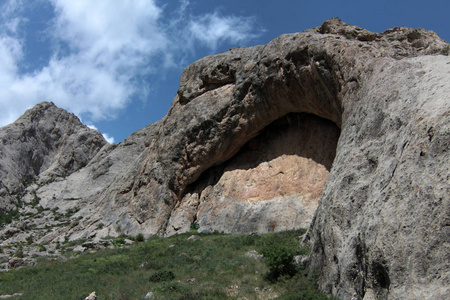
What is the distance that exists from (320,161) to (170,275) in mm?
10668

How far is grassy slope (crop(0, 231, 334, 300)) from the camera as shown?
1050cm

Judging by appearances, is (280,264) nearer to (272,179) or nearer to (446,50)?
(446,50)

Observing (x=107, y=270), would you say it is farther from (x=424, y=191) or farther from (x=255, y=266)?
(x=424, y=191)

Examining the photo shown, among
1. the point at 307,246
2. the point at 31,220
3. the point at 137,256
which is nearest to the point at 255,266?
the point at 307,246

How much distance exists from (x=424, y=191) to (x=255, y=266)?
6975 mm

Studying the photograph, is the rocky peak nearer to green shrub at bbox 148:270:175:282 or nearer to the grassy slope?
the grassy slope

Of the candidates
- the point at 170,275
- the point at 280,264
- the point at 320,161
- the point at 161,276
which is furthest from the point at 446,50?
the point at 161,276

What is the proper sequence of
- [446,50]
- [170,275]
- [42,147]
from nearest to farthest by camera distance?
[170,275] < [446,50] < [42,147]

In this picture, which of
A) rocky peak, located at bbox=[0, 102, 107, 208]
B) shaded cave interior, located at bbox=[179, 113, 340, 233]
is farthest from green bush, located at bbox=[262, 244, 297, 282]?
rocky peak, located at bbox=[0, 102, 107, 208]

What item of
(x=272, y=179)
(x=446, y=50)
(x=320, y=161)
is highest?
(x=446, y=50)

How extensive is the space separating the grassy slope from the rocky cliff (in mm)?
1677

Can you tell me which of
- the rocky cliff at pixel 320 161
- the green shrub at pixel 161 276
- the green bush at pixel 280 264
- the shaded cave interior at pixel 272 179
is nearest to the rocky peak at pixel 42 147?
the rocky cliff at pixel 320 161

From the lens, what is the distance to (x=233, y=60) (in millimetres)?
24469

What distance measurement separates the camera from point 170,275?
12.6m
